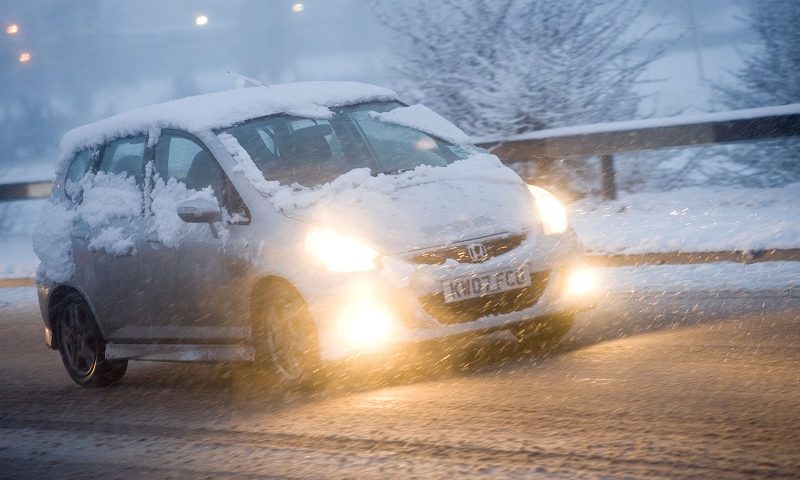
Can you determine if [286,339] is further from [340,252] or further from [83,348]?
[83,348]

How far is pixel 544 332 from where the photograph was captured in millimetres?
7426

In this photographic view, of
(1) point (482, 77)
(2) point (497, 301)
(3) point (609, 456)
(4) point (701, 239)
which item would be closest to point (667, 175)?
(1) point (482, 77)

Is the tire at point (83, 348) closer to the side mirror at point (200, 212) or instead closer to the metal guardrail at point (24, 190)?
the side mirror at point (200, 212)

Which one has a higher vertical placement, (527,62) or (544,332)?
(527,62)

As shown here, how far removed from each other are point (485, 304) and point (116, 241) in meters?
2.63

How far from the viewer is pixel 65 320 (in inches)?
344

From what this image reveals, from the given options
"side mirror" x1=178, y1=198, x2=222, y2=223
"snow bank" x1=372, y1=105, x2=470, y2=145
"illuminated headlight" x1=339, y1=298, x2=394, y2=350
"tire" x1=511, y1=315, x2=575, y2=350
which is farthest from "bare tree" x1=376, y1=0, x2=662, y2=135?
"illuminated headlight" x1=339, y1=298, x2=394, y2=350

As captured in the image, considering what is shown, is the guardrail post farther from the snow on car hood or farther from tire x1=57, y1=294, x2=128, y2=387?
tire x1=57, y1=294, x2=128, y2=387

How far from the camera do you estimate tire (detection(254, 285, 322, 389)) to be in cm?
668

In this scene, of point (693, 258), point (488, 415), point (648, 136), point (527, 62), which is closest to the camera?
point (488, 415)

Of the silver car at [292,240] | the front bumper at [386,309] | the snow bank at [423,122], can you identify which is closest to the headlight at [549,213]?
the silver car at [292,240]

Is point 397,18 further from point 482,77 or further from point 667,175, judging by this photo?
point 667,175

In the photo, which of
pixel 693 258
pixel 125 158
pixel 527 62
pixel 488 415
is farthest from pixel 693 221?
pixel 488 415

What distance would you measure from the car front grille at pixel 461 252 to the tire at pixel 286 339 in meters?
0.67
